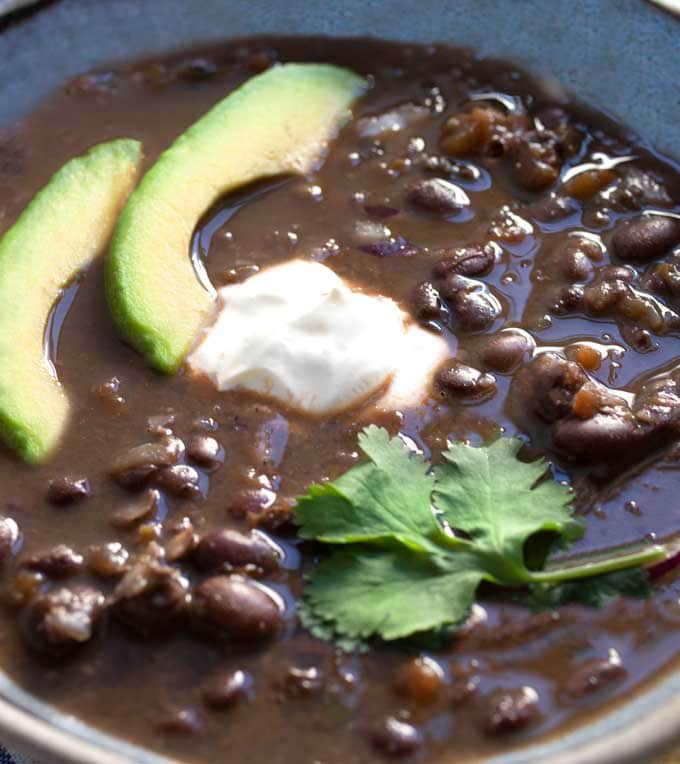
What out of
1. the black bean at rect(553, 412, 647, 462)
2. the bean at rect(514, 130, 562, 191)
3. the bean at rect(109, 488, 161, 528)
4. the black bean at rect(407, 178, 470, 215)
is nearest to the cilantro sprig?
the black bean at rect(553, 412, 647, 462)

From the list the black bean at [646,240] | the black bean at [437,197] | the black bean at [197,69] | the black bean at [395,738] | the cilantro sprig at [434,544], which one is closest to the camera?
the black bean at [395,738]

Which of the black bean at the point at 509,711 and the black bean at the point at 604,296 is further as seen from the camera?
the black bean at the point at 604,296

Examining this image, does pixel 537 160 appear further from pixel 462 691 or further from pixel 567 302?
pixel 462 691

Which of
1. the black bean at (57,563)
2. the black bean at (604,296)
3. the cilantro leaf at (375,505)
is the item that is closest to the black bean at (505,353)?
the black bean at (604,296)

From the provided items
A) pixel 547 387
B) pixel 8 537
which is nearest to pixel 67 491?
pixel 8 537

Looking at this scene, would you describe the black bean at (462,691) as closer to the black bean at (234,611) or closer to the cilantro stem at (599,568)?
the cilantro stem at (599,568)

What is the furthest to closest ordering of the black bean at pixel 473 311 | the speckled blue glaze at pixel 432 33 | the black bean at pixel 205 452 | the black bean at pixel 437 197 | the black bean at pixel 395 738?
the speckled blue glaze at pixel 432 33
the black bean at pixel 437 197
the black bean at pixel 473 311
the black bean at pixel 205 452
the black bean at pixel 395 738

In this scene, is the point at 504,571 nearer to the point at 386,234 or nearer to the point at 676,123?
the point at 386,234

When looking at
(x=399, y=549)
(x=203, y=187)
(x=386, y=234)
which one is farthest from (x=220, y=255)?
(x=399, y=549)
